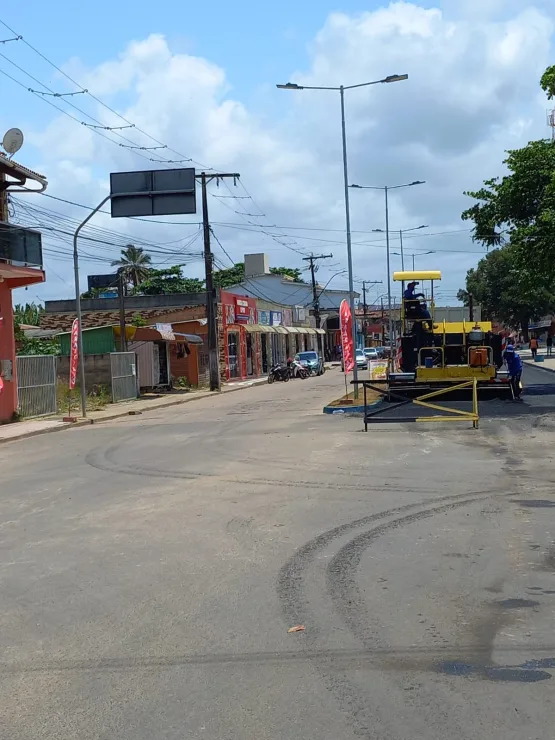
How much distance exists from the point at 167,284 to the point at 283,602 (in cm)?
8139

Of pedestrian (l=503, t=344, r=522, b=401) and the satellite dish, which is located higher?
the satellite dish

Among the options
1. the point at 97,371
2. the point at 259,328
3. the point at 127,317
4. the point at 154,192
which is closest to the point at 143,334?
the point at 97,371

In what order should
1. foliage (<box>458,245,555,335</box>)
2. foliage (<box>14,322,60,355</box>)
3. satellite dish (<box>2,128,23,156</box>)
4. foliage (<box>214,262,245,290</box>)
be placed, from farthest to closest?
foliage (<box>214,262,245,290</box>), foliage (<box>458,245,555,335</box>), foliage (<box>14,322,60,355</box>), satellite dish (<box>2,128,23,156</box>)

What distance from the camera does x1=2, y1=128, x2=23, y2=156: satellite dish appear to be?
24781mm

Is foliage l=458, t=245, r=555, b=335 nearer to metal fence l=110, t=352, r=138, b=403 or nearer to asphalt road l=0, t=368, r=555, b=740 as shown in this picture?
metal fence l=110, t=352, r=138, b=403

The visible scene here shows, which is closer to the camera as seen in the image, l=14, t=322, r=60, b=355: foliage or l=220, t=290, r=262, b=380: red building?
l=14, t=322, r=60, b=355: foliage

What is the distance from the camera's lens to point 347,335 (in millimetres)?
28312

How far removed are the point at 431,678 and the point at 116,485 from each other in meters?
8.30

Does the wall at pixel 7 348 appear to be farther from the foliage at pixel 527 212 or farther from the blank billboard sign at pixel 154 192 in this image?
the foliage at pixel 527 212

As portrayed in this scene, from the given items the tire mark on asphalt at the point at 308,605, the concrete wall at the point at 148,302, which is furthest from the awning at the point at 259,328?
the tire mark on asphalt at the point at 308,605

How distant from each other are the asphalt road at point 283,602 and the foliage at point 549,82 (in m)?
13.3

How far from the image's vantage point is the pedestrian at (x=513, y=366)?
22688 millimetres

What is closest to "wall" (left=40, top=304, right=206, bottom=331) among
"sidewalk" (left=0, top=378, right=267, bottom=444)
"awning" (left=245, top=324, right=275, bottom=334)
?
"awning" (left=245, top=324, right=275, bottom=334)

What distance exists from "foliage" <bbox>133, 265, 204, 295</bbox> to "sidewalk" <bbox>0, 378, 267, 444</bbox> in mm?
44177
